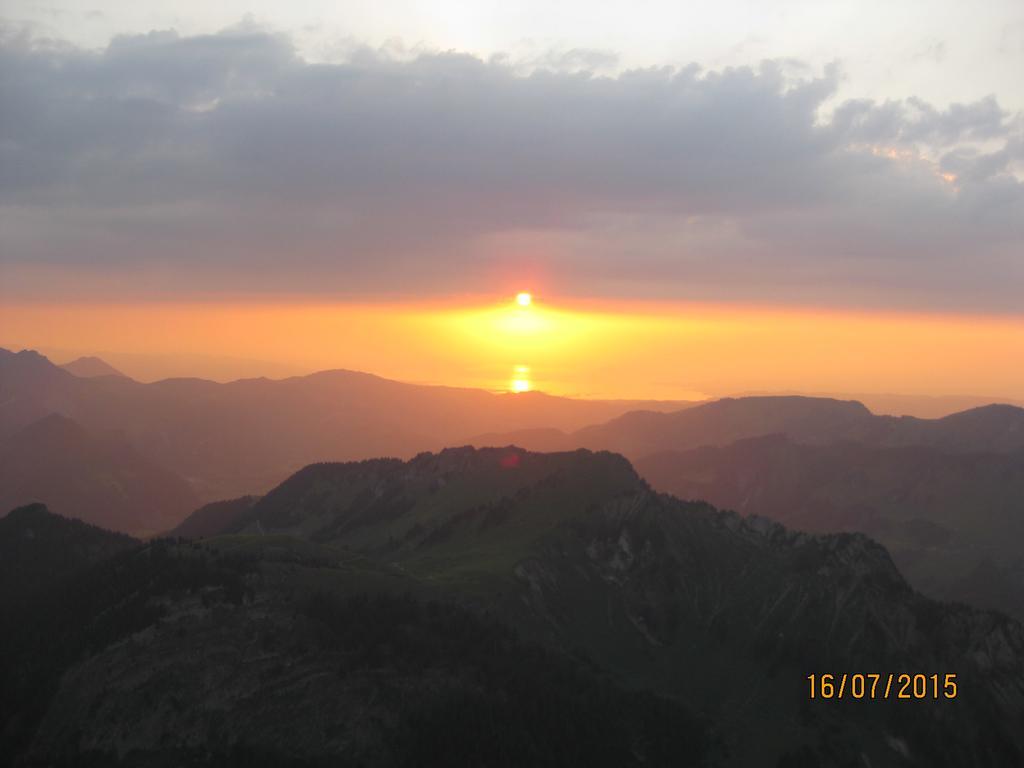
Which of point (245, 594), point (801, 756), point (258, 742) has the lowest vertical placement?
point (801, 756)

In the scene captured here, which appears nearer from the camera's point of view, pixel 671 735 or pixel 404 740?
pixel 404 740

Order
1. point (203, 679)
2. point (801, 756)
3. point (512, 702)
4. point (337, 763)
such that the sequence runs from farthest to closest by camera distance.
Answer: point (801, 756) < point (512, 702) < point (203, 679) < point (337, 763)

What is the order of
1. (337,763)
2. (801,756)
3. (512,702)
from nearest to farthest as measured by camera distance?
(337,763), (512,702), (801,756)

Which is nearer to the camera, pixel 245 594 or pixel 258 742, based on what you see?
pixel 258 742

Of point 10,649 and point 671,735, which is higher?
point 10,649

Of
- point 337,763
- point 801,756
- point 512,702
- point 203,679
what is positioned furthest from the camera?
point 801,756

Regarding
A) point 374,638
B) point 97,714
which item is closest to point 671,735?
point 374,638

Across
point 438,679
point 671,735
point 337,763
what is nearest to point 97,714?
point 337,763

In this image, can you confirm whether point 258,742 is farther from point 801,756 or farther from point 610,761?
point 801,756

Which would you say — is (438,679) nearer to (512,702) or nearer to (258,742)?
(512,702)
